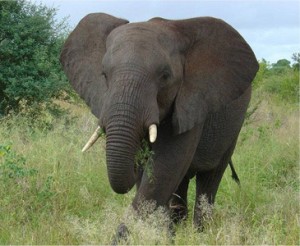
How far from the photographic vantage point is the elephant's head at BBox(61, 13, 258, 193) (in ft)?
12.4

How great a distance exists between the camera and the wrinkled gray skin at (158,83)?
379cm

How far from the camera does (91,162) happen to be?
6941 mm

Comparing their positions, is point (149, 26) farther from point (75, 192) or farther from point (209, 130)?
point (75, 192)

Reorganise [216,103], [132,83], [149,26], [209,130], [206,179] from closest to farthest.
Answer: [132,83] → [149,26] → [216,103] → [209,130] → [206,179]

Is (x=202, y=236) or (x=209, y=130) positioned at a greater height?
(x=209, y=130)

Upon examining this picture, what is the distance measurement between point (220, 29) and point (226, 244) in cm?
153

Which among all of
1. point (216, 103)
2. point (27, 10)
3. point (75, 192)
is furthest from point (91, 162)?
point (27, 10)

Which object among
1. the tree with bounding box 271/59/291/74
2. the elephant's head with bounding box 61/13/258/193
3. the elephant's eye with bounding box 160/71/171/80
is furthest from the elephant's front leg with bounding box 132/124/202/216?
the tree with bounding box 271/59/291/74

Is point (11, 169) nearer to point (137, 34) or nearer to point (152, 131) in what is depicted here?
point (137, 34)

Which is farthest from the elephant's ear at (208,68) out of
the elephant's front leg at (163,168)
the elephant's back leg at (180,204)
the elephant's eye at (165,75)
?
the elephant's back leg at (180,204)

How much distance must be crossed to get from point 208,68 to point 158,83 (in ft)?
2.19

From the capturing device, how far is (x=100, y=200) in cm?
591

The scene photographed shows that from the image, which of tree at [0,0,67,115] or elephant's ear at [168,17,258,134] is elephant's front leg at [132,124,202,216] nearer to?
elephant's ear at [168,17,258,134]

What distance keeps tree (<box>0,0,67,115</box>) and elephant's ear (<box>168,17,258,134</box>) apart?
6.90 meters
